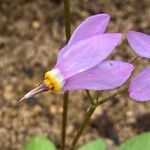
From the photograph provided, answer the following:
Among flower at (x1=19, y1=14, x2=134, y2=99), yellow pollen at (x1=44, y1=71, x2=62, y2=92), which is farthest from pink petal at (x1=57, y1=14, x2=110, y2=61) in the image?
yellow pollen at (x1=44, y1=71, x2=62, y2=92)

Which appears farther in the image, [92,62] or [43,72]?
[43,72]

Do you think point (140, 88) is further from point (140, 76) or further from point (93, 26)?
point (93, 26)

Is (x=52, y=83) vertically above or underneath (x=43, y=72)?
above

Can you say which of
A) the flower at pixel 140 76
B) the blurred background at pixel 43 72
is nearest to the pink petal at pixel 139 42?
the flower at pixel 140 76

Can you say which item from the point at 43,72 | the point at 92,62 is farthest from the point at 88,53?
the point at 43,72

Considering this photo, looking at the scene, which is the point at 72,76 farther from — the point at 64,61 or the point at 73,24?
the point at 73,24

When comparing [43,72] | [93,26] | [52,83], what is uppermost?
[93,26]

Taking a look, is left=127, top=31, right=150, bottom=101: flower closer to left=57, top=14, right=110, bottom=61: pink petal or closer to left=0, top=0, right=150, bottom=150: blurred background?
left=57, top=14, right=110, bottom=61: pink petal
